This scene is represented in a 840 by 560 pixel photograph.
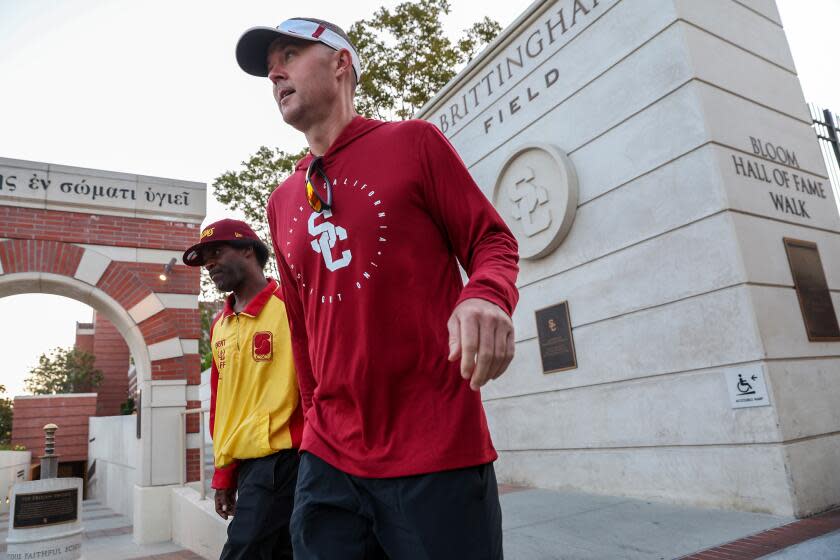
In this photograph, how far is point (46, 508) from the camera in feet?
19.6

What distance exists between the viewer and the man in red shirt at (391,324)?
4.08 ft

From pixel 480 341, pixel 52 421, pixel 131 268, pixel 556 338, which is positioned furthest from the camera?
pixel 52 421

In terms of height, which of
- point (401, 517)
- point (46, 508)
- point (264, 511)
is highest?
point (401, 517)

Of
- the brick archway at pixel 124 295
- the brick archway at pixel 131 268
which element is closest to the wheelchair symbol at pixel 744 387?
the brick archway at pixel 131 268

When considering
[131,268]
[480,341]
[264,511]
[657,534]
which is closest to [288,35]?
[480,341]

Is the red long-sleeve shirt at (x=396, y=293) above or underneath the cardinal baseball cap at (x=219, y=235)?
underneath

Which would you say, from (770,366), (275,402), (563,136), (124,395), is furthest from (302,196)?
(124,395)

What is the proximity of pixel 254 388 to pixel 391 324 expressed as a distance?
1889 millimetres

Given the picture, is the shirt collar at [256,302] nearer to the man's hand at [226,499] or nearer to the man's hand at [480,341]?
the man's hand at [226,499]

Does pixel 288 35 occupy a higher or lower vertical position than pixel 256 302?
higher

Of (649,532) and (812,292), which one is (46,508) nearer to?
(649,532)

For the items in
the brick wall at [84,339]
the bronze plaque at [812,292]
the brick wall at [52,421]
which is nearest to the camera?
the bronze plaque at [812,292]

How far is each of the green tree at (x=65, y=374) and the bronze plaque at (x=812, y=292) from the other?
88.8ft

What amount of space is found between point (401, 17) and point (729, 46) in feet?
28.7
